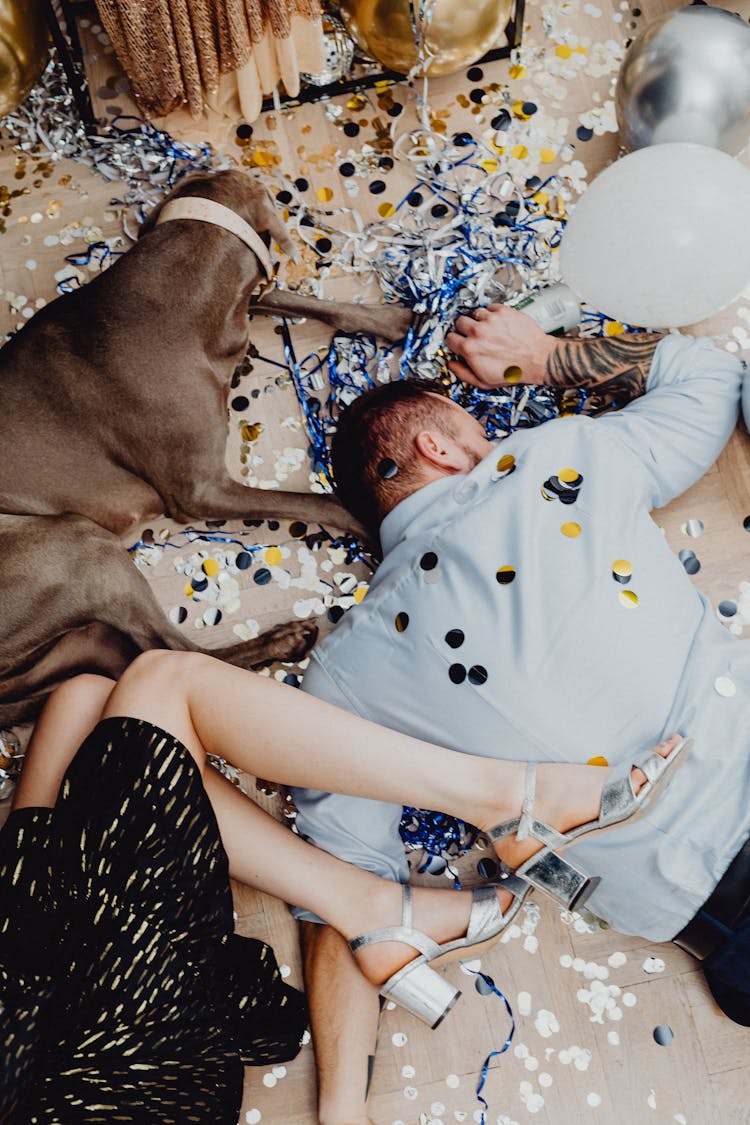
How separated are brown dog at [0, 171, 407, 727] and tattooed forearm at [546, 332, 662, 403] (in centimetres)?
63

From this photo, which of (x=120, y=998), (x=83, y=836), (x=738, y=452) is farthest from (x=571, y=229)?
(x=120, y=998)

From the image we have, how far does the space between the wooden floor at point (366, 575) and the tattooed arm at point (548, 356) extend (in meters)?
0.28

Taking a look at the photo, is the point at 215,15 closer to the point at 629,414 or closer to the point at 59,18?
the point at 59,18

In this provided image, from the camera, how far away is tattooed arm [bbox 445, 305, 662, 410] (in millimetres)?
1888

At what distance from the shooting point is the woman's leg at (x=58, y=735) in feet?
5.38

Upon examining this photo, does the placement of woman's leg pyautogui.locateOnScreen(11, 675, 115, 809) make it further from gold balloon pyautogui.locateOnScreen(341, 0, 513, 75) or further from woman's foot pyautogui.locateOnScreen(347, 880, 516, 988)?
gold balloon pyautogui.locateOnScreen(341, 0, 513, 75)

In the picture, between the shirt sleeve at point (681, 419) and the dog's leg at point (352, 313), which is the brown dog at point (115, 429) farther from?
the shirt sleeve at point (681, 419)

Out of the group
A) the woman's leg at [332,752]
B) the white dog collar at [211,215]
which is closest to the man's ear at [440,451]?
the woman's leg at [332,752]

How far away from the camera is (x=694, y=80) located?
1.80 m

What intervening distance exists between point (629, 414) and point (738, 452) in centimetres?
39

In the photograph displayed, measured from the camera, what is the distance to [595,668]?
1500 millimetres

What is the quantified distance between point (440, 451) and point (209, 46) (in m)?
1.00

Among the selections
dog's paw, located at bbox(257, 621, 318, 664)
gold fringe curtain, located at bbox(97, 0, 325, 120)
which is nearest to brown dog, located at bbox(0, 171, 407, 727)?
dog's paw, located at bbox(257, 621, 318, 664)

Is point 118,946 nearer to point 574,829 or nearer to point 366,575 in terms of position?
point 574,829
